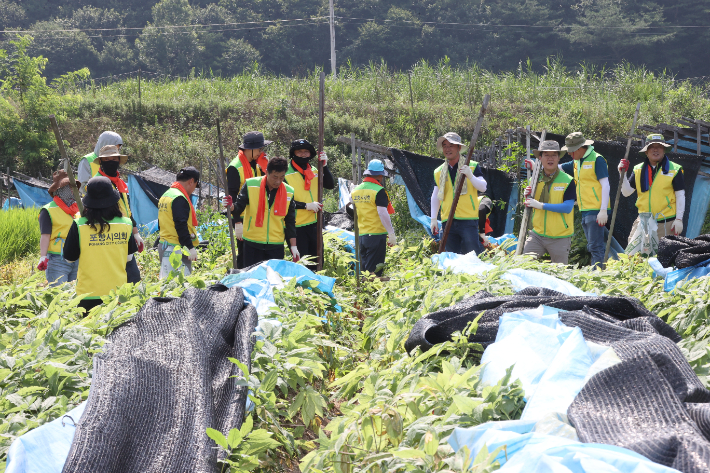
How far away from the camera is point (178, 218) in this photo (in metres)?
5.87

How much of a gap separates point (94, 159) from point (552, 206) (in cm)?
476

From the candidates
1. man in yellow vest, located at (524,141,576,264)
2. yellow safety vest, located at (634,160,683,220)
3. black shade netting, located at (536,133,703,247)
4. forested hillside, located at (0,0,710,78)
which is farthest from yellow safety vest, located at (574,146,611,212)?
forested hillside, located at (0,0,710,78)

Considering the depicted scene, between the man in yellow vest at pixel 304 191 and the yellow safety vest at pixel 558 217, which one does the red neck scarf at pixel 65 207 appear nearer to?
the man in yellow vest at pixel 304 191

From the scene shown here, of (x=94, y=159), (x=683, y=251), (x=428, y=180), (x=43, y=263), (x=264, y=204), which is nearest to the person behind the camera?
(x=683, y=251)

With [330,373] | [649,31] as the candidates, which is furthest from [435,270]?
[649,31]

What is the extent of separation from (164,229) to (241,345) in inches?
132

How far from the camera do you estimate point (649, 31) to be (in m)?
38.8

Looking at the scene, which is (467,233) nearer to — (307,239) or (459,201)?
(459,201)

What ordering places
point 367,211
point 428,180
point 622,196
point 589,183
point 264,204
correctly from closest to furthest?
point 264,204 → point 367,211 → point 589,183 → point 622,196 → point 428,180

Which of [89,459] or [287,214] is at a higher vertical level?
[89,459]

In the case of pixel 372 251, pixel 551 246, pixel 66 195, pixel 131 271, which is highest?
pixel 66 195

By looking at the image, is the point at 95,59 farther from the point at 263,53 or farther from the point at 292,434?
the point at 292,434

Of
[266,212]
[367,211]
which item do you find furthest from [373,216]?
[266,212]

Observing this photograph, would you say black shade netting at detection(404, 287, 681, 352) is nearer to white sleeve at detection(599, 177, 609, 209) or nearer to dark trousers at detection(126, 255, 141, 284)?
dark trousers at detection(126, 255, 141, 284)
